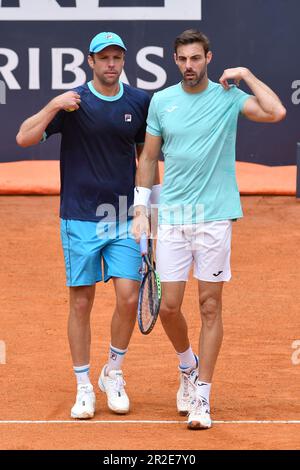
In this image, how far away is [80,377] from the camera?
771 cm

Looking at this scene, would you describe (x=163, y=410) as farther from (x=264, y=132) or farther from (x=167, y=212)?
(x=264, y=132)

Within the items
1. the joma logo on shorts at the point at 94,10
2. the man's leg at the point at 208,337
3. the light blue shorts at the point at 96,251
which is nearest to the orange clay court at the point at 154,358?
the man's leg at the point at 208,337

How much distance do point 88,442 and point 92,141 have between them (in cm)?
190

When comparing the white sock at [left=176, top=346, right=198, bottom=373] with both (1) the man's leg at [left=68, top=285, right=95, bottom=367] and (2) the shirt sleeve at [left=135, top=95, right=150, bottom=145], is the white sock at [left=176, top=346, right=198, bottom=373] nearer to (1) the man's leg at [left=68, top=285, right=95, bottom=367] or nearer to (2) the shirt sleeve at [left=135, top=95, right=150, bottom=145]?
(1) the man's leg at [left=68, top=285, right=95, bottom=367]

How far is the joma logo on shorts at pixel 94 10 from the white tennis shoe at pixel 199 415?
30.5 feet

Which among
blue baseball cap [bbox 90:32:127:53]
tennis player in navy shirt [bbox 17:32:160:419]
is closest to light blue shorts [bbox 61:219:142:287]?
tennis player in navy shirt [bbox 17:32:160:419]

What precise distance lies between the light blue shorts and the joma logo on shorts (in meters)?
8.59

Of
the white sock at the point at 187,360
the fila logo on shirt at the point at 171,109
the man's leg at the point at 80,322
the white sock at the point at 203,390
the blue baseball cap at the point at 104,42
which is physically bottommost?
the white sock at the point at 203,390

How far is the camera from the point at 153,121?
7.44 m

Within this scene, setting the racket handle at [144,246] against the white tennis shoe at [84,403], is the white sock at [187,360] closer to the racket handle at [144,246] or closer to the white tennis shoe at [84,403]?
the white tennis shoe at [84,403]

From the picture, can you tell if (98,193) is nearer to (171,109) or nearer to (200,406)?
(171,109)

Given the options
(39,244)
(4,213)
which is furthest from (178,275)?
(4,213)

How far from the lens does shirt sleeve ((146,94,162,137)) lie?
739 centimetres

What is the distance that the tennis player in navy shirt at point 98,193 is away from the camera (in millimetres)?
7547
